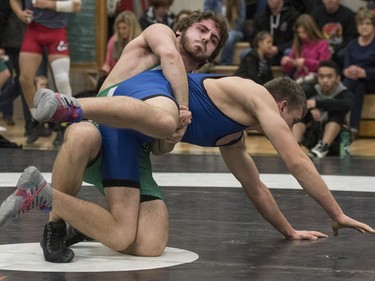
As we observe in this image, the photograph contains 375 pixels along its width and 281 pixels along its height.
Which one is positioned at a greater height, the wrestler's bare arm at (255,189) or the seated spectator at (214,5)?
the wrestler's bare arm at (255,189)

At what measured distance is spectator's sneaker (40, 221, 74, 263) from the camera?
3891 mm

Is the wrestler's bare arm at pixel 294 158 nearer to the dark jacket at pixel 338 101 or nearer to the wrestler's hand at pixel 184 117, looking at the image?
the wrestler's hand at pixel 184 117

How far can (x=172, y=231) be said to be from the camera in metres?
4.54

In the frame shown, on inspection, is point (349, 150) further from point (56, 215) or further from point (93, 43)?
point (56, 215)

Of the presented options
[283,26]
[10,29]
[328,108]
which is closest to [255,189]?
[328,108]

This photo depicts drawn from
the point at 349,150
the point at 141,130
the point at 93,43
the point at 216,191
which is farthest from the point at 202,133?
the point at 93,43

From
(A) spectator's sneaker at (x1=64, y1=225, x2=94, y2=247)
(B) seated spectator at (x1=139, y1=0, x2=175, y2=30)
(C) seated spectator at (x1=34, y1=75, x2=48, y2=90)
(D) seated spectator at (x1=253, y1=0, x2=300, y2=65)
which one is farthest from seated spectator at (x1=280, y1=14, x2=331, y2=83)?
(A) spectator's sneaker at (x1=64, y1=225, x2=94, y2=247)

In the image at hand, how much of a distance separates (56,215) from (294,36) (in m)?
5.21

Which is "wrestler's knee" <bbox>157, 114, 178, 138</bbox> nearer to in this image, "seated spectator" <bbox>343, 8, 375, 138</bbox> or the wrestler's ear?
the wrestler's ear

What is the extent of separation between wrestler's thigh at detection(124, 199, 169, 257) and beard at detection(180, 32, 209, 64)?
0.61 m

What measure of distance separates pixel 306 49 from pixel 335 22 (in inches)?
19.7

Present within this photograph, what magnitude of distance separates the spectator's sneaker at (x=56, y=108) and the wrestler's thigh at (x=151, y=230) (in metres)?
0.53

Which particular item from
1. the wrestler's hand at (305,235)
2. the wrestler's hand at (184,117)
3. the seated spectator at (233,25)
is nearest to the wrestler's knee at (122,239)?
the wrestler's hand at (184,117)

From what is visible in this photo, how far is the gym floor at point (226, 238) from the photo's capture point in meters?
3.72
